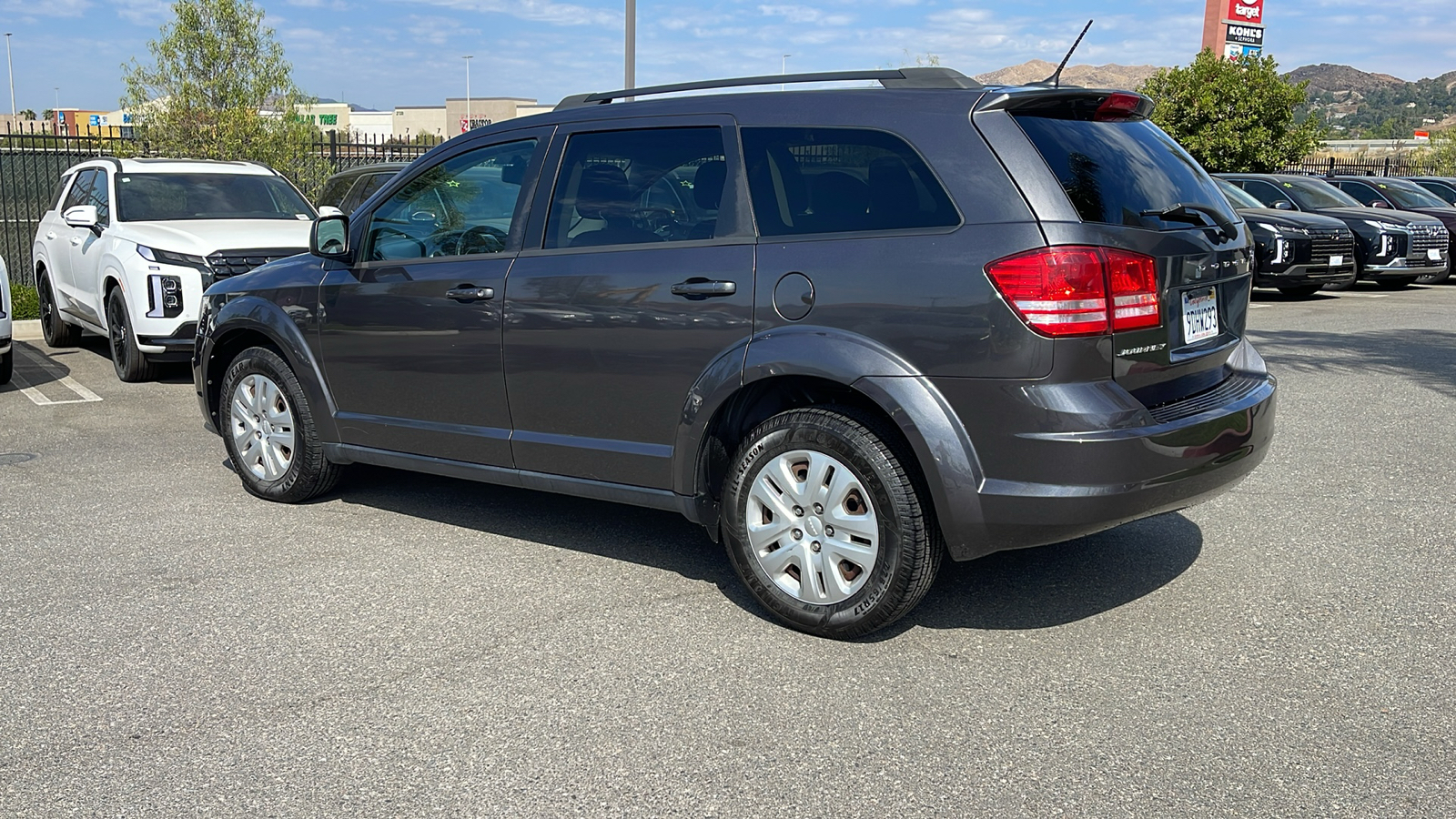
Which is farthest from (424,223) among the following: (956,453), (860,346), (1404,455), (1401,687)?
(1404,455)

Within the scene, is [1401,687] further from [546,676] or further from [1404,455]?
[1404,455]

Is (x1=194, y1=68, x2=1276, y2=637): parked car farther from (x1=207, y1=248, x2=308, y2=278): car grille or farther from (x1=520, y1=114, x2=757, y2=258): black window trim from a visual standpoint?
(x1=207, y1=248, x2=308, y2=278): car grille

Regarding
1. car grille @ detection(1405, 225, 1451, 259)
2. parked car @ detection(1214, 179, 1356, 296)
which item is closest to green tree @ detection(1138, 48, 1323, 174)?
car grille @ detection(1405, 225, 1451, 259)

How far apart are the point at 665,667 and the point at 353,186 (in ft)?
32.6

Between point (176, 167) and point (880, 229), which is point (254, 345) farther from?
point (176, 167)

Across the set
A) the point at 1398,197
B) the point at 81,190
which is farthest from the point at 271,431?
the point at 1398,197

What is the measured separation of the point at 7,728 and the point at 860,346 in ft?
9.07

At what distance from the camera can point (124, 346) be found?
990 cm

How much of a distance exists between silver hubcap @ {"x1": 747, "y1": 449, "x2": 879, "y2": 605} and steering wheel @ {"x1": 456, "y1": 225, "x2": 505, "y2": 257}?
1.59 meters

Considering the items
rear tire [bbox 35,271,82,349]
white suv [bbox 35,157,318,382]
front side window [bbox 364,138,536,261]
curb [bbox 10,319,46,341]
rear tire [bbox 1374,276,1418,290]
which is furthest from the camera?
rear tire [bbox 1374,276,1418,290]

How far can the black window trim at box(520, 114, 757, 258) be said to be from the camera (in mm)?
4508

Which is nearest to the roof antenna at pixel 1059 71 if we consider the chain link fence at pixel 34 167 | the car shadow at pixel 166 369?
the car shadow at pixel 166 369

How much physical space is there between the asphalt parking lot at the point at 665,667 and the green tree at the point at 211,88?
1068 centimetres

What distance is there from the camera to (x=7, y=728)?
3.64 meters
